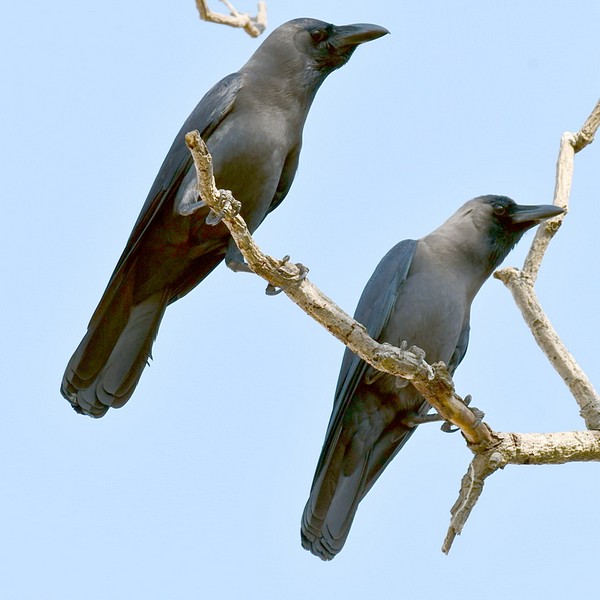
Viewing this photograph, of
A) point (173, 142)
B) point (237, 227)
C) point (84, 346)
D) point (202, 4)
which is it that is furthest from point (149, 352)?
point (202, 4)

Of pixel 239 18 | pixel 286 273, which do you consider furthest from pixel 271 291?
pixel 239 18

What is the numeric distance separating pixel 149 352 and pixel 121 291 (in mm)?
414

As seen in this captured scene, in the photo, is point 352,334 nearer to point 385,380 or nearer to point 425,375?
point 425,375

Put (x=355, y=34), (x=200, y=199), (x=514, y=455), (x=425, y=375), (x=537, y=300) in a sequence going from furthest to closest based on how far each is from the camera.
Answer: (x=355, y=34)
(x=200, y=199)
(x=537, y=300)
(x=514, y=455)
(x=425, y=375)

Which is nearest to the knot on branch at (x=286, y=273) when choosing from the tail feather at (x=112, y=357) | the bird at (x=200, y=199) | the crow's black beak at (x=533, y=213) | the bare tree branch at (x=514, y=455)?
the bird at (x=200, y=199)

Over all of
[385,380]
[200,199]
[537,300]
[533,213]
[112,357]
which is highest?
[533,213]

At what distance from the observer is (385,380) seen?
6.66m

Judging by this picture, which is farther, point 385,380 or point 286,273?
point 385,380

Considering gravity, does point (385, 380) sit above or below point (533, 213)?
below

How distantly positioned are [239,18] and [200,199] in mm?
1504

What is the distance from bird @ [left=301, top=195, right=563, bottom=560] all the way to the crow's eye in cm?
141

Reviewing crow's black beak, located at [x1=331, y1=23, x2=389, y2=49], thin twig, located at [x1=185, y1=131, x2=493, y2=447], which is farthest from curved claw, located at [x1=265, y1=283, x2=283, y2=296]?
crow's black beak, located at [x1=331, y1=23, x2=389, y2=49]

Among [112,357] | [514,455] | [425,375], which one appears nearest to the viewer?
[425,375]

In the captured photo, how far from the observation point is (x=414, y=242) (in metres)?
7.12
